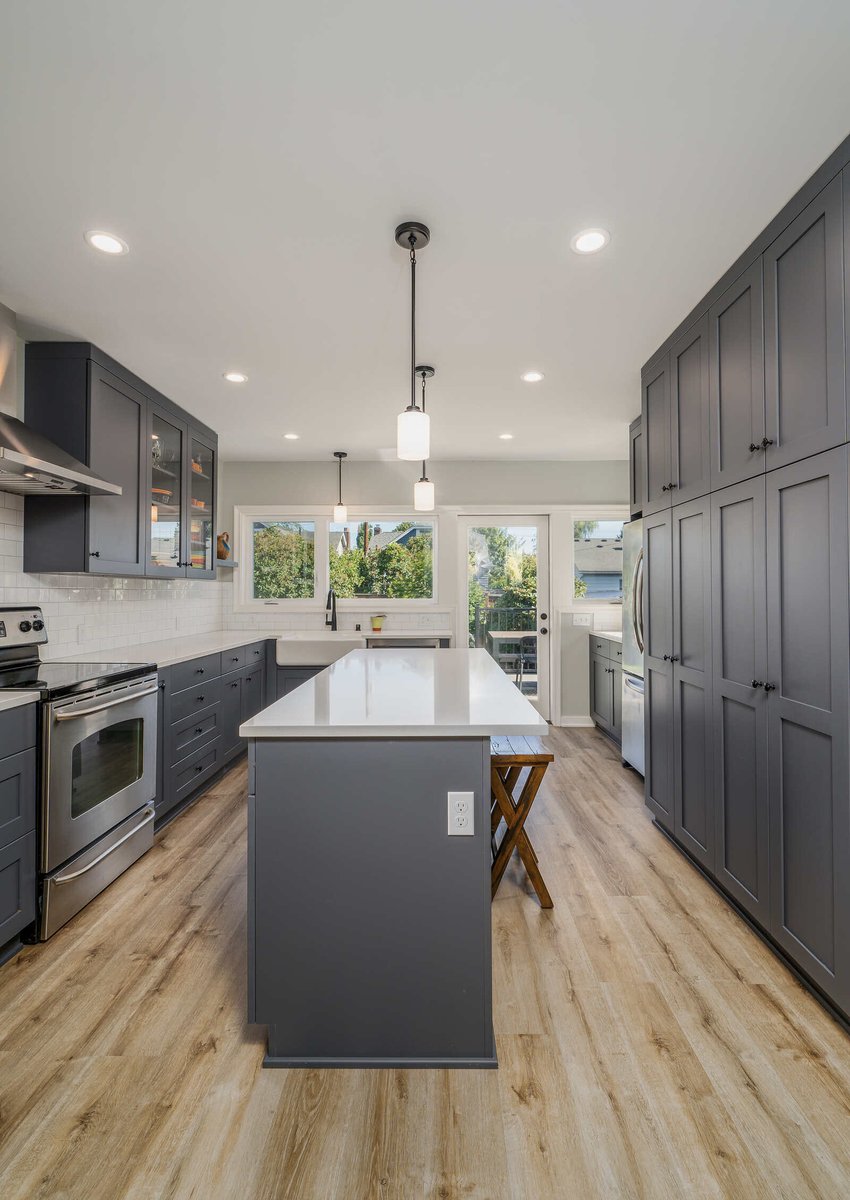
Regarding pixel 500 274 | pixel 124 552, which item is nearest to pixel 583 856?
pixel 500 274

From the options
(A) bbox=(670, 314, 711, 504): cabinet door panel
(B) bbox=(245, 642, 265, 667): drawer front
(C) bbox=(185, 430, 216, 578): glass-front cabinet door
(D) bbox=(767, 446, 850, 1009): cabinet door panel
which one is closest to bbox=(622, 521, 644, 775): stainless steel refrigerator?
(A) bbox=(670, 314, 711, 504): cabinet door panel

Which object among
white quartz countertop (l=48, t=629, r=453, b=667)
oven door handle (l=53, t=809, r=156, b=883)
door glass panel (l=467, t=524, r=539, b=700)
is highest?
door glass panel (l=467, t=524, r=539, b=700)

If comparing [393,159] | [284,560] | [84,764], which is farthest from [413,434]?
[284,560]

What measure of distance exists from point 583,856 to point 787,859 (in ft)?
3.33

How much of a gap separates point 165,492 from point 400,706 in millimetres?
2779

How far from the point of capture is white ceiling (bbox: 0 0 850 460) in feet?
4.34

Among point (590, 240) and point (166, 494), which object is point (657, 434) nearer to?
point (590, 240)

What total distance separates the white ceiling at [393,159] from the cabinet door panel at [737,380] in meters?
0.17

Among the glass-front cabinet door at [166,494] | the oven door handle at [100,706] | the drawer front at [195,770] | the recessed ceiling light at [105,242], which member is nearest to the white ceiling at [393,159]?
the recessed ceiling light at [105,242]

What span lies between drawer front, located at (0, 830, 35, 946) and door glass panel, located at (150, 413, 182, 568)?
6.27ft

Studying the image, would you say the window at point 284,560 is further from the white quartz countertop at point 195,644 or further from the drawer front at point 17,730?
the drawer front at point 17,730

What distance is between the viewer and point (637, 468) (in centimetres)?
364

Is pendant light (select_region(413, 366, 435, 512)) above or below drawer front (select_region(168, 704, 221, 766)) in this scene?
above

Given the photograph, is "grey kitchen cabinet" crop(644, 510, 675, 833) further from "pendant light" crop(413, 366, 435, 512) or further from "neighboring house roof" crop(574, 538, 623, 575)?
"neighboring house roof" crop(574, 538, 623, 575)
